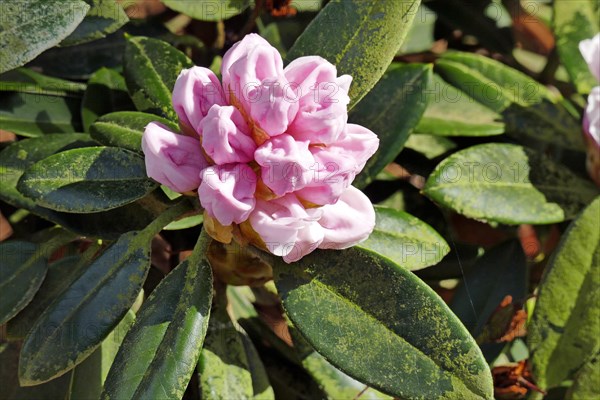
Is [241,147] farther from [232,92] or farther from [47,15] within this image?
[47,15]

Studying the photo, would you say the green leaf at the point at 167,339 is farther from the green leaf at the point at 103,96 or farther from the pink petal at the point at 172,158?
the green leaf at the point at 103,96

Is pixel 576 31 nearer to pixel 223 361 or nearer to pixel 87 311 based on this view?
pixel 223 361

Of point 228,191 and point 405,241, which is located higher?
point 228,191

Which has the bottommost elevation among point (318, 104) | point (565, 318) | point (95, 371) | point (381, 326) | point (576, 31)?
point (95, 371)

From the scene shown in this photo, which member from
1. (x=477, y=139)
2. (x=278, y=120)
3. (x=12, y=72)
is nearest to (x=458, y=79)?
(x=477, y=139)

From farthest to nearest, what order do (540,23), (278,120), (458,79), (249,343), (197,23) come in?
(540,23) < (197,23) < (458,79) < (249,343) < (278,120)

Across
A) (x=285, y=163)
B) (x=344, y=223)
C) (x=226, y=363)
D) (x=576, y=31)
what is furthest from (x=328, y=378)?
(x=576, y=31)

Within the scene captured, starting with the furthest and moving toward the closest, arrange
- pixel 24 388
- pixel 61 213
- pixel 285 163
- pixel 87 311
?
pixel 24 388 < pixel 61 213 < pixel 87 311 < pixel 285 163

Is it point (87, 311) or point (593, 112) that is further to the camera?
point (593, 112)
